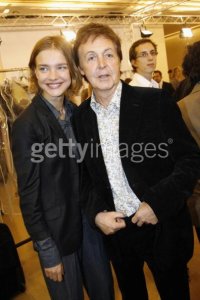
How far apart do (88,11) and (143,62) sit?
4.14 meters

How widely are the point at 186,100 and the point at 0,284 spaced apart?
6.19ft

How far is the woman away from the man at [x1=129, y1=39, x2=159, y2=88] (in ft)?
5.04

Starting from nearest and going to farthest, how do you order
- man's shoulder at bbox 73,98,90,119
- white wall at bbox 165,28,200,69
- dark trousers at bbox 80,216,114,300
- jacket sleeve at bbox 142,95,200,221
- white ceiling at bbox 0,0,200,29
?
1. jacket sleeve at bbox 142,95,200,221
2. man's shoulder at bbox 73,98,90,119
3. dark trousers at bbox 80,216,114,300
4. white ceiling at bbox 0,0,200,29
5. white wall at bbox 165,28,200,69

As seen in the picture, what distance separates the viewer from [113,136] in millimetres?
1387

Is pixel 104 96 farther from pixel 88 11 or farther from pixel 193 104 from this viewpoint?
pixel 88 11

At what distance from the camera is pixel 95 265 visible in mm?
1625

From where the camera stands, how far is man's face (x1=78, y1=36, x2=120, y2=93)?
4.40ft

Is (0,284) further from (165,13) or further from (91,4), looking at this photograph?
(165,13)

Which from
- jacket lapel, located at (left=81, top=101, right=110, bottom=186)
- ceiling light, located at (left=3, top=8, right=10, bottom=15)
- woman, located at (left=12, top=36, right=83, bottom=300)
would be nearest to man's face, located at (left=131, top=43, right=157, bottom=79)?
woman, located at (left=12, top=36, right=83, bottom=300)

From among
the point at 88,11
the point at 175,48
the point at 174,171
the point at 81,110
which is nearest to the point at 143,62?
A: the point at 81,110

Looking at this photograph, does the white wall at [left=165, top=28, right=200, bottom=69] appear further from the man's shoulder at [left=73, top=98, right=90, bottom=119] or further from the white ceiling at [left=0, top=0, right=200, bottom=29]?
the man's shoulder at [left=73, top=98, right=90, bottom=119]

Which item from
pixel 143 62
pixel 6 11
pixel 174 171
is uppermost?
pixel 6 11

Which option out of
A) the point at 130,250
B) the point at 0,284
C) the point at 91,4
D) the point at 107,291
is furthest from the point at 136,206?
the point at 91,4

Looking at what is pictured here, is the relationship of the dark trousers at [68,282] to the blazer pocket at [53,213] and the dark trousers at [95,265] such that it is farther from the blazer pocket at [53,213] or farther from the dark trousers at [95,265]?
the blazer pocket at [53,213]
